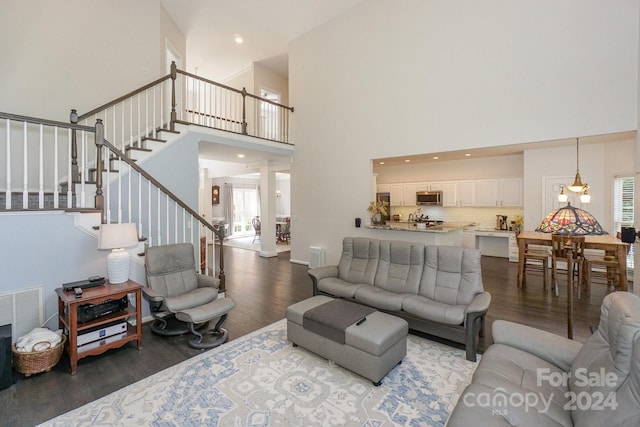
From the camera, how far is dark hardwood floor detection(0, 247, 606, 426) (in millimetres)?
2262

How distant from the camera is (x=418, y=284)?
11.8 ft

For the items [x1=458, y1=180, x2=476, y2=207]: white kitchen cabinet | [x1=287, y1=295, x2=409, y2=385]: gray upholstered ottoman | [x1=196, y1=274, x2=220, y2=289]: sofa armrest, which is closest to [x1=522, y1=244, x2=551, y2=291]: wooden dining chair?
[x1=458, y1=180, x2=476, y2=207]: white kitchen cabinet

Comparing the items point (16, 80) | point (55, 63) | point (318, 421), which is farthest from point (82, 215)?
point (318, 421)

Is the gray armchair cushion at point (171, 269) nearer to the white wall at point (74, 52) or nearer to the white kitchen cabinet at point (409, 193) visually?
the white wall at point (74, 52)

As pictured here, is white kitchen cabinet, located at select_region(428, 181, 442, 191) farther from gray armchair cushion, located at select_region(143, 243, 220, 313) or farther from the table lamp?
the table lamp

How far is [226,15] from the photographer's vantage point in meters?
6.27

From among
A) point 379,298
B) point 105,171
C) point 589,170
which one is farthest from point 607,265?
point 105,171

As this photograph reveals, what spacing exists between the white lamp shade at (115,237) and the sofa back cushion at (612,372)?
147 inches

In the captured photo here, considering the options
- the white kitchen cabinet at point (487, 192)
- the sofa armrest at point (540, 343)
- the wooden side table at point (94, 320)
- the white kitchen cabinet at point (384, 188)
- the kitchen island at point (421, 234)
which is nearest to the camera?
the sofa armrest at point (540, 343)

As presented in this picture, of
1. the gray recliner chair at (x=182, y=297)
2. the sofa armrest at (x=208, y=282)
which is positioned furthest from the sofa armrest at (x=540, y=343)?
the sofa armrest at (x=208, y=282)

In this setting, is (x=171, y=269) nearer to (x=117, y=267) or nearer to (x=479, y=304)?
(x=117, y=267)

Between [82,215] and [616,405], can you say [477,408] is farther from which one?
[82,215]

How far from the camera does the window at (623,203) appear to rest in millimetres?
5145

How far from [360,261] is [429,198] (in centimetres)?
498
